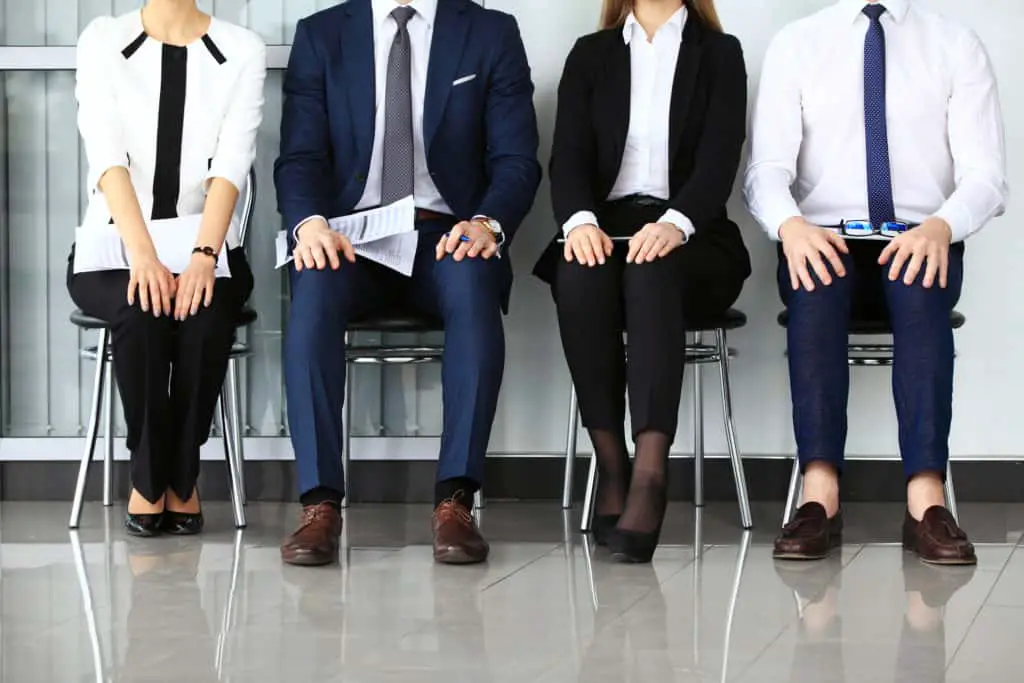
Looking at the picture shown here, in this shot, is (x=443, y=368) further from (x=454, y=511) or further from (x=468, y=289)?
(x=454, y=511)

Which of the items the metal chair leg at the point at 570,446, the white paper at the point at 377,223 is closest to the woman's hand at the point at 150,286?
the white paper at the point at 377,223

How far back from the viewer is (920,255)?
109 inches

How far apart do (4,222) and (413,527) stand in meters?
1.45

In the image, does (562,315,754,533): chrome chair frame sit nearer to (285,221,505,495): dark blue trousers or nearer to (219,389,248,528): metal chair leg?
(285,221,505,495): dark blue trousers

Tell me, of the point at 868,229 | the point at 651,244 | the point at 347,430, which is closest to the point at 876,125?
the point at 868,229

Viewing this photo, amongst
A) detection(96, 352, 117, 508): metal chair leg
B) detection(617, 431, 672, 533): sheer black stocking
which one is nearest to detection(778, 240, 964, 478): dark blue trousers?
detection(617, 431, 672, 533): sheer black stocking

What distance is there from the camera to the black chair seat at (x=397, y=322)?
3.06m

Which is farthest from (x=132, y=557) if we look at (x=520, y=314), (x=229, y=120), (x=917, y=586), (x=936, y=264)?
(x=936, y=264)

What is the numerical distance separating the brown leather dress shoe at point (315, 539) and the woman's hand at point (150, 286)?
0.57 metres

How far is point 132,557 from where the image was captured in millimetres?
2754

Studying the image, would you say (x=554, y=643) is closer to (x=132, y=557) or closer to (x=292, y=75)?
(x=132, y=557)

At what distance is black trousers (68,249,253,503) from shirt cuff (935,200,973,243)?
5.07 feet

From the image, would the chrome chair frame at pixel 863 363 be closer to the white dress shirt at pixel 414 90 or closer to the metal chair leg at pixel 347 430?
the white dress shirt at pixel 414 90

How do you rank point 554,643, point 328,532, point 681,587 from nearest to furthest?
point 554,643 → point 681,587 → point 328,532
